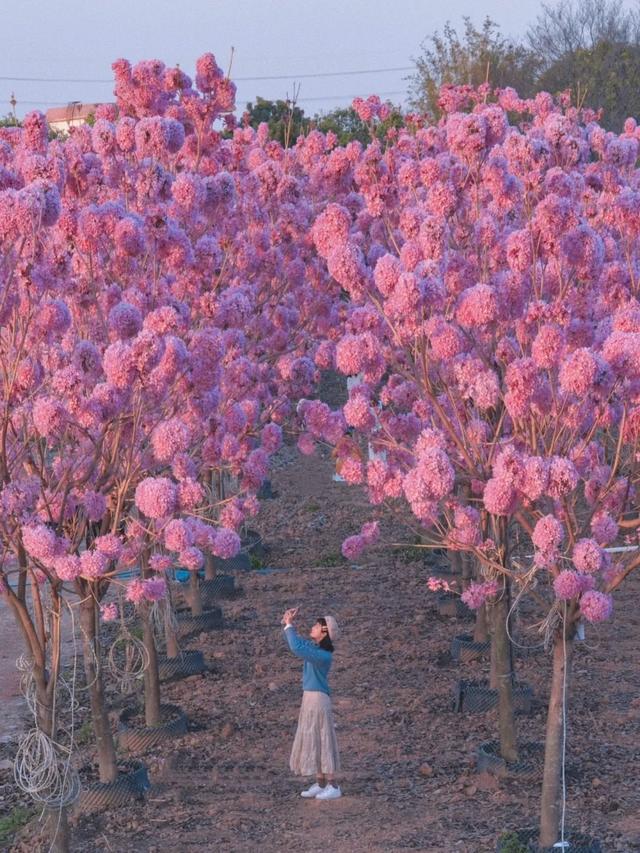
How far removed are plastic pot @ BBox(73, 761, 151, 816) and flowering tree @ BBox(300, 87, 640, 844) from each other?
247cm

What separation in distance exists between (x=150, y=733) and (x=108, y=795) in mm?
1552

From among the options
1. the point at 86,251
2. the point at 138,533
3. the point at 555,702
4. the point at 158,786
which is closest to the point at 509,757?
the point at 555,702

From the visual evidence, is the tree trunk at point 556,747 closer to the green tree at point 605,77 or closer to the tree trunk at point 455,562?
the tree trunk at point 455,562

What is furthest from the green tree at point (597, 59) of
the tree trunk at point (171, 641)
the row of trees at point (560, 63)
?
the tree trunk at point (171, 641)

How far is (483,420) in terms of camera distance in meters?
8.90

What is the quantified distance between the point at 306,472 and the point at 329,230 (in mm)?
19336

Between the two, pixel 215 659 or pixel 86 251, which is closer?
pixel 86 251

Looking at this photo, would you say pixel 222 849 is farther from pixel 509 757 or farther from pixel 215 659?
pixel 215 659

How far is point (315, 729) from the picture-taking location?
948cm

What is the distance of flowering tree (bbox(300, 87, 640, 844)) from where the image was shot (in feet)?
22.6

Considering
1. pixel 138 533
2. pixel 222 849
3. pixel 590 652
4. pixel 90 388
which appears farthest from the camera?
pixel 590 652

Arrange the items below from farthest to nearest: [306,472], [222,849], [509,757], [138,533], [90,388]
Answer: [306,472] → [509,757] → [222,849] → [138,533] → [90,388]

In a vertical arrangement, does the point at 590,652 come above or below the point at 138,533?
below

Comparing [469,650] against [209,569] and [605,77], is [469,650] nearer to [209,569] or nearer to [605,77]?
[209,569]
